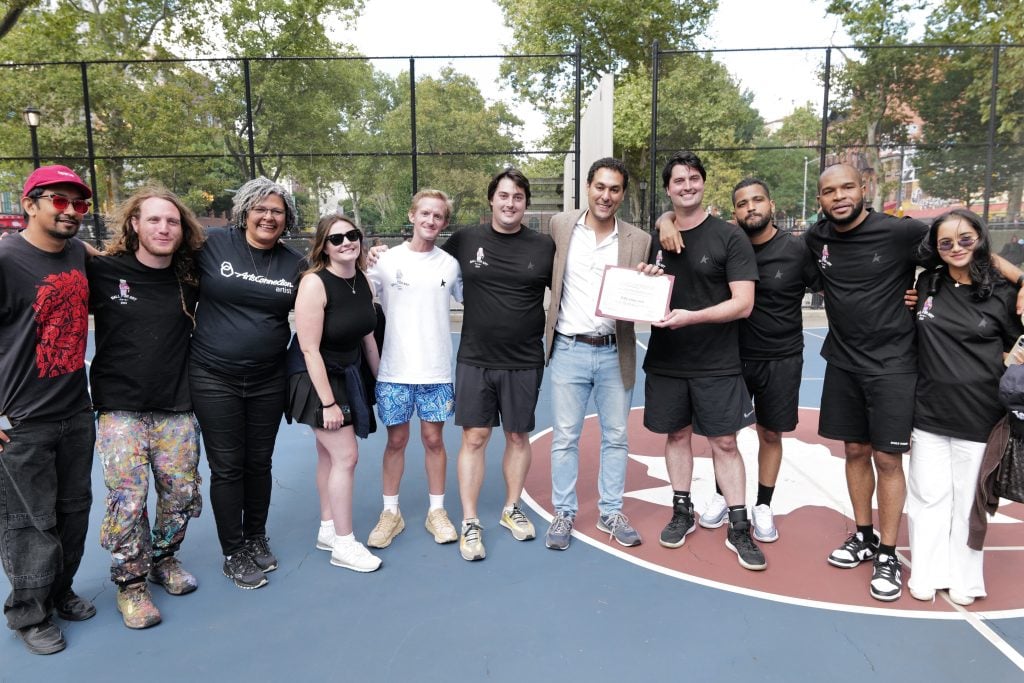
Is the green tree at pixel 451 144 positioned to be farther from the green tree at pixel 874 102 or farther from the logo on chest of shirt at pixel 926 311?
the logo on chest of shirt at pixel 926 311

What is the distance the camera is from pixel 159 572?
3.30m

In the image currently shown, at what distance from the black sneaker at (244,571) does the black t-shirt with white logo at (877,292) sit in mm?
3065

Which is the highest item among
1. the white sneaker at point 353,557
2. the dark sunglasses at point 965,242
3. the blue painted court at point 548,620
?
the dark sunglasses at point 965,242

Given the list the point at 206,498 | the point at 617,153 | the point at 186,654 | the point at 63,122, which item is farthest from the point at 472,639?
the point at 617,153

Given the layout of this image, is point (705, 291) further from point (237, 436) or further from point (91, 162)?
point (91, 162)

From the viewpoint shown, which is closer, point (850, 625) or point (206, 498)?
point (850, 625)

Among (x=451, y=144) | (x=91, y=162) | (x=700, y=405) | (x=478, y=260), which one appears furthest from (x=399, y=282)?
(x=451, y=144)

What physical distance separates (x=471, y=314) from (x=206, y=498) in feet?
7.55

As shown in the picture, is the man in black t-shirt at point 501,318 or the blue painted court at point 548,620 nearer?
the blue painted court at point 548,620

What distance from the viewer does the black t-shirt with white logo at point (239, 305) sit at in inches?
122

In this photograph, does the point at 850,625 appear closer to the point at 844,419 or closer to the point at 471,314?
Result: the point at 844,419

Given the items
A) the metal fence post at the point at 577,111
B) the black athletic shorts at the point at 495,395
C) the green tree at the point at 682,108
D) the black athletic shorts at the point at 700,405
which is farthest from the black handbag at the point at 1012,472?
the green tree at the point at 682,108

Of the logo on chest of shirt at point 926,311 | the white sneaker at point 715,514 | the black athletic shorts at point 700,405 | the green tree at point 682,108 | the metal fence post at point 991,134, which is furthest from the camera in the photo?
the green tree at point 682,108

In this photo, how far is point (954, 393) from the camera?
9.78 feet
